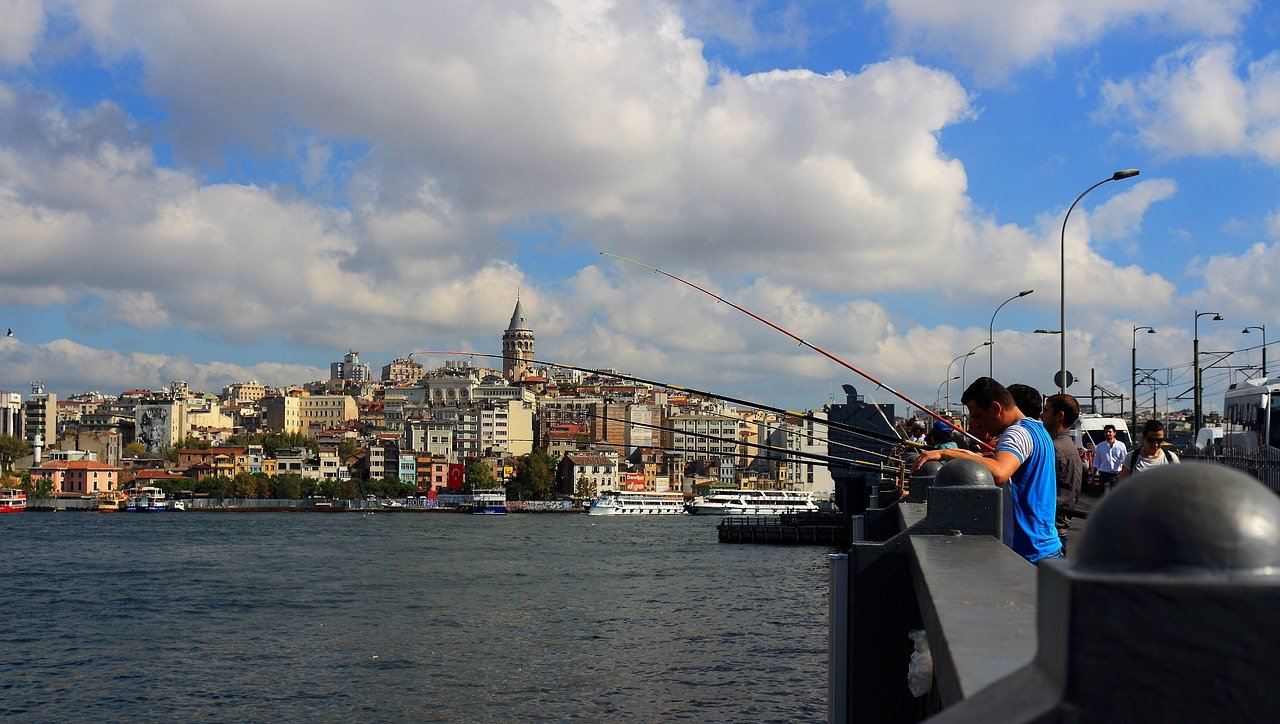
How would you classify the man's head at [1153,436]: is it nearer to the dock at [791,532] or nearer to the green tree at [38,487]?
the dock at [791,532]

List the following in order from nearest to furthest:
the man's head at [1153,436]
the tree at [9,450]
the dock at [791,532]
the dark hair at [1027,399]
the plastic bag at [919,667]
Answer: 1. the plastic bag at [919,667]
2. the dark hair at [1027,399]
3. the man's head at [1153,436]
4. the dock at [791,532]
5. the tree at [9,450]

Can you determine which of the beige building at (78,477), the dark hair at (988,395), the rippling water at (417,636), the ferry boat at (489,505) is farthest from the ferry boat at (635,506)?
the dark hair at (988,395)

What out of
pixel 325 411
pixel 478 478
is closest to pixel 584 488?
pixel 478 478

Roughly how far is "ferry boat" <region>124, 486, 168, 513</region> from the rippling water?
68.1m

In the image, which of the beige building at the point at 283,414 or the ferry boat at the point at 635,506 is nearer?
the ferry boat at the point at 635,506

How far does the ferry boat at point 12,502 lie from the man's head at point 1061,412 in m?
116

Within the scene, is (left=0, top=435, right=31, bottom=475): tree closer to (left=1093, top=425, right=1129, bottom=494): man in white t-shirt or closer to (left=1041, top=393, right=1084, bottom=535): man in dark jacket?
(left=1093, top=425, right=1129, bottom=494): man in white t-shirt

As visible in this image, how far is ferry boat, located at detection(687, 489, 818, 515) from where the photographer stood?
94000mm

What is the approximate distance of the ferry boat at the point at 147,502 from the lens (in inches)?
4449

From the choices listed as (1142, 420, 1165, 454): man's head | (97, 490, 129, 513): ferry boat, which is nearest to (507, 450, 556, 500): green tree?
(97, 490, 129, 513): ferry boat

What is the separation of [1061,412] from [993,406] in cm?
223

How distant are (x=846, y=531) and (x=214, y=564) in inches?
874

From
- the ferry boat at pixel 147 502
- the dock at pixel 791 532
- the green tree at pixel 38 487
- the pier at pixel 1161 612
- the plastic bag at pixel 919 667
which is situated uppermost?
the pier at pixel 1161 612

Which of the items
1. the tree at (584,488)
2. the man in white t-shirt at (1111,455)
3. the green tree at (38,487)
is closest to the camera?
the man in white t-shirt at (1111,455)
